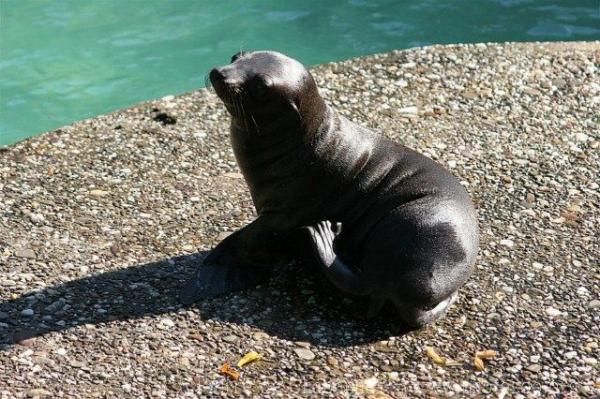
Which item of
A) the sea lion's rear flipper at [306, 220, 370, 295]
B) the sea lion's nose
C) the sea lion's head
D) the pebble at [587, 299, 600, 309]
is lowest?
the pebble at [587, 299, 600, 309]

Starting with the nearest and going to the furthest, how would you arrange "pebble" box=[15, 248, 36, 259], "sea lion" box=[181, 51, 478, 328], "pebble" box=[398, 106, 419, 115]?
"sea lion" box=[181, 51, 478, 328] → "pebble" box=[15, 248, 36, 259] → "pebble" box=[398, 106, 419, 115]

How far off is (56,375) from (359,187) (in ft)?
5.27

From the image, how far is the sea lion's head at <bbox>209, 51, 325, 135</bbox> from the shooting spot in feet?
15.0

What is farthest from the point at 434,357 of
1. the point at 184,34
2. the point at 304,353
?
the point at 184,34

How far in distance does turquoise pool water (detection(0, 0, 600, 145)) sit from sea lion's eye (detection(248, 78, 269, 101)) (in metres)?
5.25

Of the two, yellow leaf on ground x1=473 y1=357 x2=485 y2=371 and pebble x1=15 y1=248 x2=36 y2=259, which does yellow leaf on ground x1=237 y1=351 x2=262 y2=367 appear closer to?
yellow leaf on ground x1=473 y1=357 x2=485 y2=371

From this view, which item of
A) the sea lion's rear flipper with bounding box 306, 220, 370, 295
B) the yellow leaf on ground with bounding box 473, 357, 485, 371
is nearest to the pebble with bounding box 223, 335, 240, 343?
the sea lion's rear flipper with bounding box 306, 220, 370, 295

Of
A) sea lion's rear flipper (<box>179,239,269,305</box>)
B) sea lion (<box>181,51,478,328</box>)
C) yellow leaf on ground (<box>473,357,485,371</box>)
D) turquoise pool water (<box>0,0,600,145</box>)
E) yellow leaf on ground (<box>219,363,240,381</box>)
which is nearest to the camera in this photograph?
yellow leaf on ground (<box>219,363,240,381</box>)

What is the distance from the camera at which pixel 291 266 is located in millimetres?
5066

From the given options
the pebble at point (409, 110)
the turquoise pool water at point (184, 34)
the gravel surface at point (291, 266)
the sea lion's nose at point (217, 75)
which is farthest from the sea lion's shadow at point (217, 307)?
the turquoise pool water at point (184, 34)

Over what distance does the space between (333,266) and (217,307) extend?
0.58m

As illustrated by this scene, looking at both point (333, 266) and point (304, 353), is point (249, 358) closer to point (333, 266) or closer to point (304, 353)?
point (304, 353)

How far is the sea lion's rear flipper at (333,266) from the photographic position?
4613 millimetres

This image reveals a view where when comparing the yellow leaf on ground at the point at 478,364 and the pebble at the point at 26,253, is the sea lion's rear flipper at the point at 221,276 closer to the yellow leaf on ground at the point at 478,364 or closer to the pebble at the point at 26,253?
the pebble at the point at 26,253
